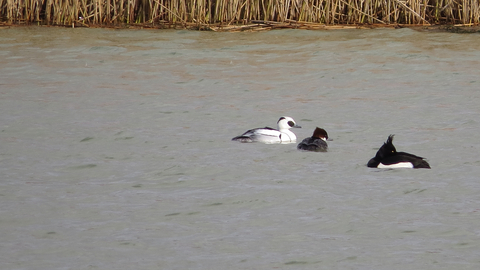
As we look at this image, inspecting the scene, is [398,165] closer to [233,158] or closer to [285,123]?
[233,158]

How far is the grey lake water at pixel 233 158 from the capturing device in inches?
207

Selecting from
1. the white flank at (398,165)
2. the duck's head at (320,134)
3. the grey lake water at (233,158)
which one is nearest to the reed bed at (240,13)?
the grey lake water at (233,158)

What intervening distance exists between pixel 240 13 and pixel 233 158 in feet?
28.7

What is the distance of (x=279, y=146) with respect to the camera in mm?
8430

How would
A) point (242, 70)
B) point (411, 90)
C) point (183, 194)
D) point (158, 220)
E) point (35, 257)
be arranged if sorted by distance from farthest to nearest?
point (242, 70) → point (411, 90) → point (183, 194) → point (158, 220) → point (35, 257)

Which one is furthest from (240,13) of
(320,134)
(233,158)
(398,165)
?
(398,165)

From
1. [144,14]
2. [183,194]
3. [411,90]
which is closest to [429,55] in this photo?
[411,90]

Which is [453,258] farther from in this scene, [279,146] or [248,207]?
[279,146]

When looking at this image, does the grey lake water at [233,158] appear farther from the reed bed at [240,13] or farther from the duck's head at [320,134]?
the reed bed at [240,13]

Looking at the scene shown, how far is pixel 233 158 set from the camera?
299 inches

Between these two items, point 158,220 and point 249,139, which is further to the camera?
point 249,139

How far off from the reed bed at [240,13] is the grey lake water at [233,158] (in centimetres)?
153

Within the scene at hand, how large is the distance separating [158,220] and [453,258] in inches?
75.4

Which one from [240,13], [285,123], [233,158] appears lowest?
[233,158]
